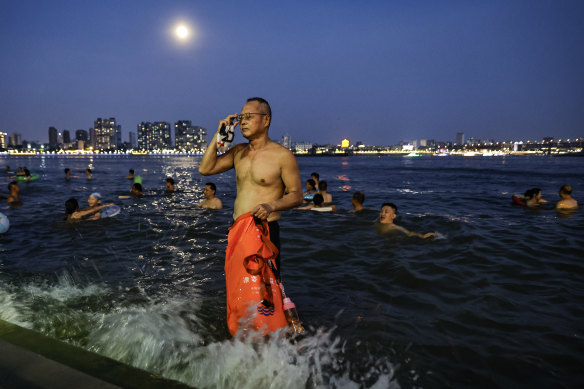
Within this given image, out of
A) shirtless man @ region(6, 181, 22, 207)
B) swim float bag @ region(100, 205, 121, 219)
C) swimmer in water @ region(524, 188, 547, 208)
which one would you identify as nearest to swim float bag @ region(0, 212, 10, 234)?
swim float bag @ region(100, 205, 121, 219)

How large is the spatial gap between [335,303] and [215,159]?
9.40 ft

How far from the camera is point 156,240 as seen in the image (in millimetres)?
8961

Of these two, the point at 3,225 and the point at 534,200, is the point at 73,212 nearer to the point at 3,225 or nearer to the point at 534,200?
the point at 3,225

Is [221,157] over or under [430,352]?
over

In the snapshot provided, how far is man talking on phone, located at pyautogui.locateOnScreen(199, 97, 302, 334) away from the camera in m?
3.54

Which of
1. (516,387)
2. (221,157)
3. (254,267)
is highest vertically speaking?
(221,157)

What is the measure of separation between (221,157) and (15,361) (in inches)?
97.0

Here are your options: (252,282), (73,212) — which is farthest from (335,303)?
(73,212)

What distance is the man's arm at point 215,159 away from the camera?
12.0 feet

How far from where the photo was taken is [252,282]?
3.42 metres

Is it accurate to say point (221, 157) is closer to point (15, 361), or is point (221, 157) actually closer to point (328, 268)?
point (15, 361)

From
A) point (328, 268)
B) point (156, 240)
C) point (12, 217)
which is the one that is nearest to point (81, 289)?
point (156, 240)

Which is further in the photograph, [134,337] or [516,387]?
[134,337]

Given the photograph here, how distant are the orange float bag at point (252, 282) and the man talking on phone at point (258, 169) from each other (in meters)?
0.04
